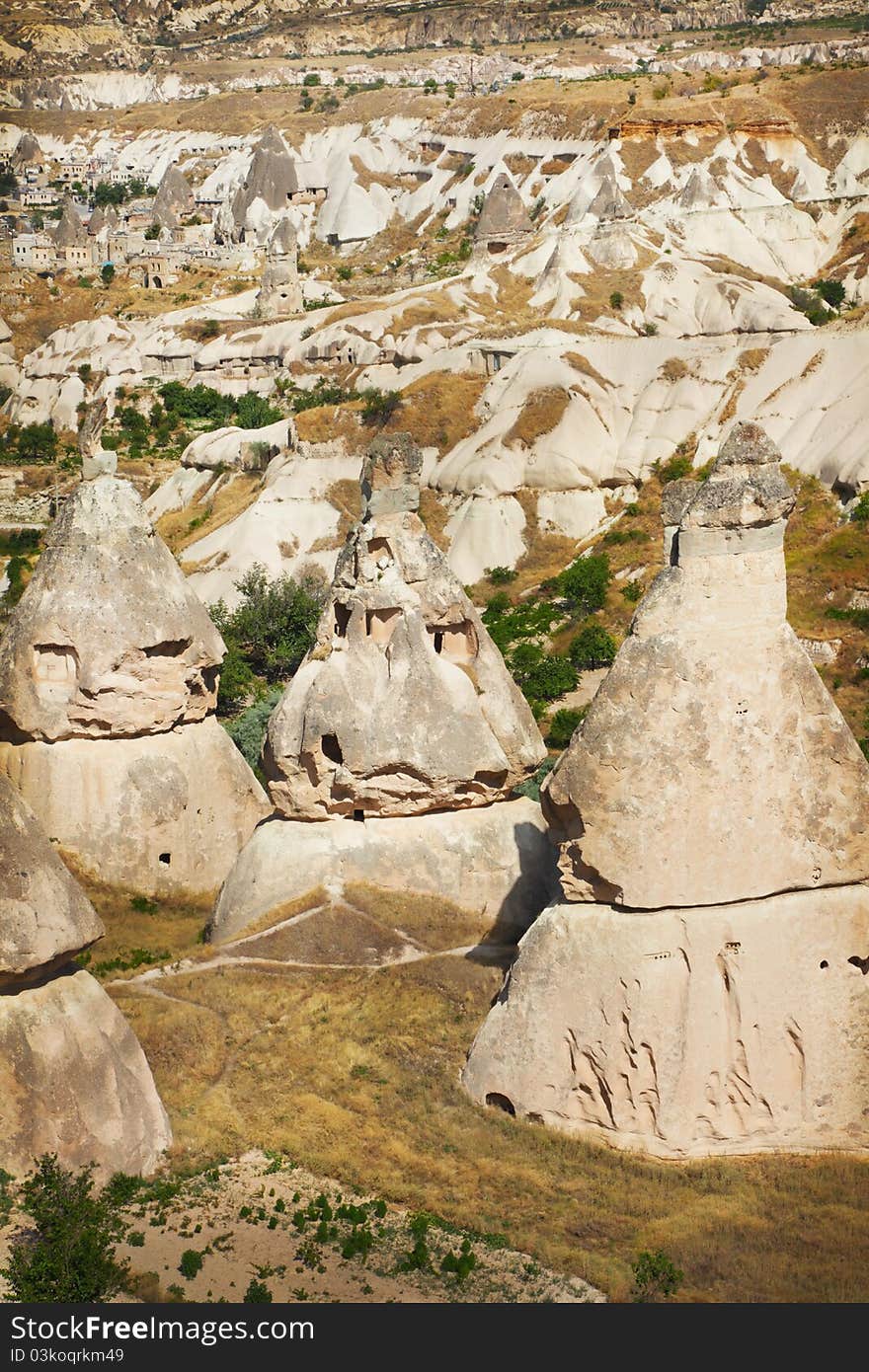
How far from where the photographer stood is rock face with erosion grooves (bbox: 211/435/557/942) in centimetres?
1584

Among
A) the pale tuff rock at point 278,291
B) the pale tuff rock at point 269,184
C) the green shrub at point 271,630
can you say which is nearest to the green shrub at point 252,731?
the green shrub at point 271,630

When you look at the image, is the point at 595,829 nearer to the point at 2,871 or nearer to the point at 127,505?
the point at 2,871

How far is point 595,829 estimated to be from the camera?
11.6 m

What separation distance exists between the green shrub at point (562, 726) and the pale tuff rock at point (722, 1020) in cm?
1654

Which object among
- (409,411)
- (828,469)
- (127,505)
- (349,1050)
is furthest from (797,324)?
(349,1050)

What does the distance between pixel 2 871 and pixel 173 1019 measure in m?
3.06

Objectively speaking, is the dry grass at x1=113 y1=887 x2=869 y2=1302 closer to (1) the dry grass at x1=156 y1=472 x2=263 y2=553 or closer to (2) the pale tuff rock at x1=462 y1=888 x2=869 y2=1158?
(2) the pale tuff rock at x1=462 y1=888 x2=869 y2=1158

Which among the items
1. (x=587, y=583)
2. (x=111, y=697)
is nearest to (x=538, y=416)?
(x=587, y=583)

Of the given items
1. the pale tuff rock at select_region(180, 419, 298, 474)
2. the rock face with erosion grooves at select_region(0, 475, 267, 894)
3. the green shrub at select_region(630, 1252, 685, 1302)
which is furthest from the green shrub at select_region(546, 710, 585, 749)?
the pale tuff rock at select_region(180, 419, 298, 474)

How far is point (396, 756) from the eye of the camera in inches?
620

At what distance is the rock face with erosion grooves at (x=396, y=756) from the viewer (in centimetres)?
1584

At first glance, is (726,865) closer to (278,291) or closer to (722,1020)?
(722,1020)

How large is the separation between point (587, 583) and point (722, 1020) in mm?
26721

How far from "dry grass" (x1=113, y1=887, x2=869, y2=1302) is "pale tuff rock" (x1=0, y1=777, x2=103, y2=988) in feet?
5.65
